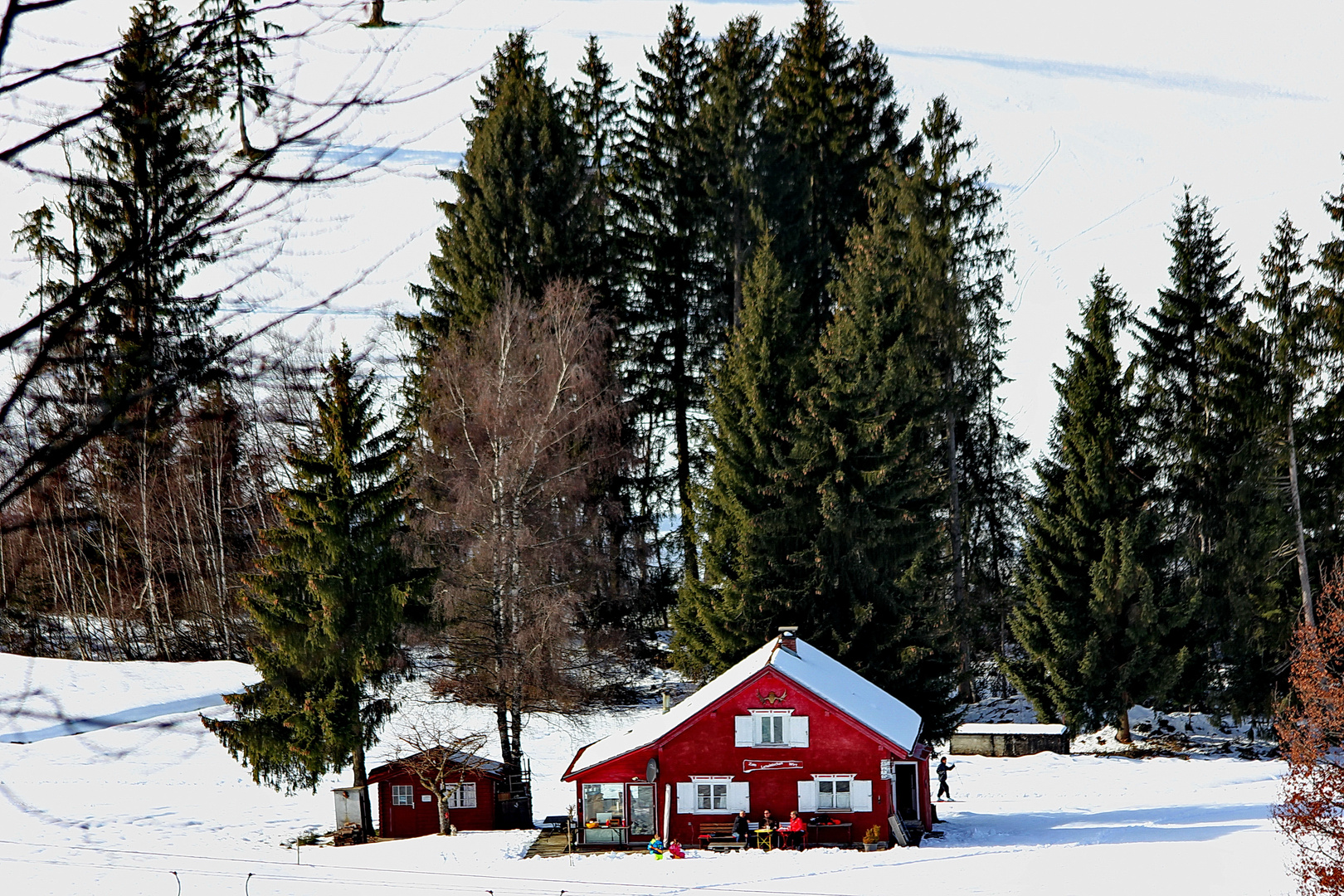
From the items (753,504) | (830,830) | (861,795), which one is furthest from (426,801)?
(753,504)

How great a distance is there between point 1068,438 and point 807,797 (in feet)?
54.8

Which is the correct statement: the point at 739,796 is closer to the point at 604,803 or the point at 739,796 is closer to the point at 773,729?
the point at 773,729

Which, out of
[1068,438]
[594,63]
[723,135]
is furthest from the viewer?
[594,63]

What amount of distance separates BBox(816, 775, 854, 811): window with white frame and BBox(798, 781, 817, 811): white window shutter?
0.28ft

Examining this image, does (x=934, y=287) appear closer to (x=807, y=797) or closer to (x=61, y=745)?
(x=807, y=797)

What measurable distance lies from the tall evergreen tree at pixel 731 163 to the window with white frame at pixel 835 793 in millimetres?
18958

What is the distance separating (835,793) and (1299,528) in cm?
1719

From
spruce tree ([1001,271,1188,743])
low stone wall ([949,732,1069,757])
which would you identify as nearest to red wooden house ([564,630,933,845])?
low stone wall ([949,732,1069,757])

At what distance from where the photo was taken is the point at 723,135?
39.8 meters

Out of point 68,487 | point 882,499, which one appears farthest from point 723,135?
point 68,487

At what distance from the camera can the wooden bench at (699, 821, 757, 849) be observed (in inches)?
912

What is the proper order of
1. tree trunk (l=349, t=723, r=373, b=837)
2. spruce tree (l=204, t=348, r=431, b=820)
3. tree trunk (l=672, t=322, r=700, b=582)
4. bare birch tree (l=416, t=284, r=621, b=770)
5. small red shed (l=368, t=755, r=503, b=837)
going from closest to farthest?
spruce tree (l=204, t=348, r=431, b=820) < tree trunk (l=349, t=723, r=373, b=837) < small red shed (l=368, t=755, r=503, b=837) < bare birch tree (l=416, t=284, r=621, b=770) < tree trunk (l=672, t=322, r=700, b=582)

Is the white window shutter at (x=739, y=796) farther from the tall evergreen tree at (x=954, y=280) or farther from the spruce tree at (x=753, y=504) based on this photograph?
the tall evergreen tree at (x=954, y=280)

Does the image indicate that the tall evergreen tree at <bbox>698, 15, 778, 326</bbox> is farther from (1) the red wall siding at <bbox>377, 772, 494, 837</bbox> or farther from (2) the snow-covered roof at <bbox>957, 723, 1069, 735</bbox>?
(1) the red wall siding at <bbox>377, 772, 494, 837</bbox>
